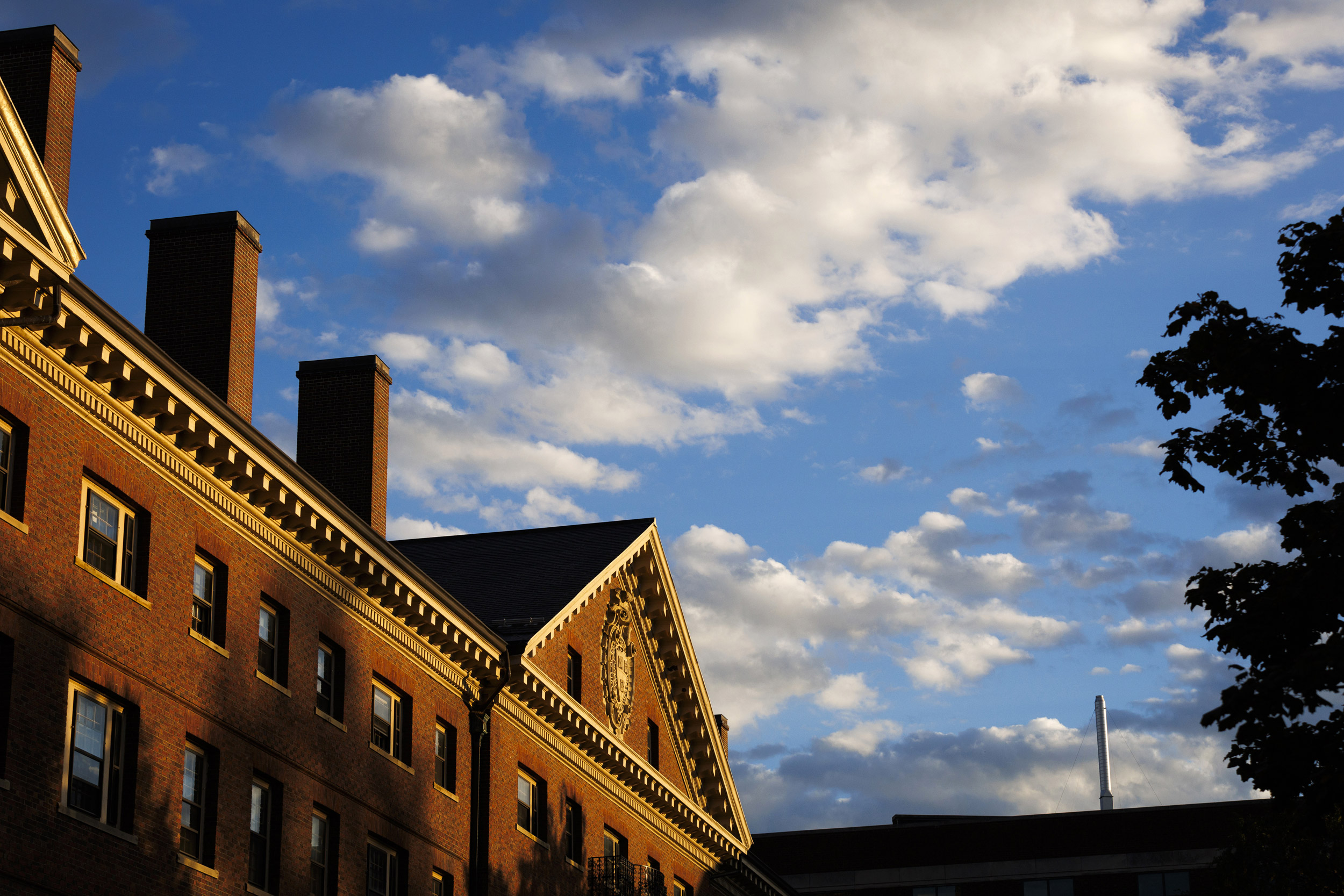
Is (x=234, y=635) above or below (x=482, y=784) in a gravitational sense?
above

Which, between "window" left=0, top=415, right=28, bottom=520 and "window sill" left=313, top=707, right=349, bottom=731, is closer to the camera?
"window" left=0, top=415, right=28, bottom=520

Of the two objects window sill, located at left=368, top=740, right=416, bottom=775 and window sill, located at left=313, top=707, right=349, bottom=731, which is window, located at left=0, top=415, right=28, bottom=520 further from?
window sill, located at left=368, top=740, right=416, bottom=775

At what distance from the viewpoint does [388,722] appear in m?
32.2

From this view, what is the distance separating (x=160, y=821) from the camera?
2391 centimetres

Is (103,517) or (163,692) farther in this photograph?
(163,692)

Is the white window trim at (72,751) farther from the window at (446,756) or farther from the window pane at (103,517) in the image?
the window at (446,756)

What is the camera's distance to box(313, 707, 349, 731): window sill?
2912 cm

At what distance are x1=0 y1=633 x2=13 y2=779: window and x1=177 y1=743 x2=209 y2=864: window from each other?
4057 millimetres

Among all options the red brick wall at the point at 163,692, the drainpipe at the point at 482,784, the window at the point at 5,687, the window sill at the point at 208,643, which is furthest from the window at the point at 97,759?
the drainpipe at the point at 482,784

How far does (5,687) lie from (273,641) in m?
7.36

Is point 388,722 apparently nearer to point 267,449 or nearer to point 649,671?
point 267,449

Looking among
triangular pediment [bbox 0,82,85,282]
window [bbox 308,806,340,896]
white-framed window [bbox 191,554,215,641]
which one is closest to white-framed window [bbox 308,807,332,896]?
window [bbox 308,806,340,896]

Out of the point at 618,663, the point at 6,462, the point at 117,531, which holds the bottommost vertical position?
the point at 117,531

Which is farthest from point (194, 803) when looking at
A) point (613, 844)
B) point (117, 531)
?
point (613, 844)
